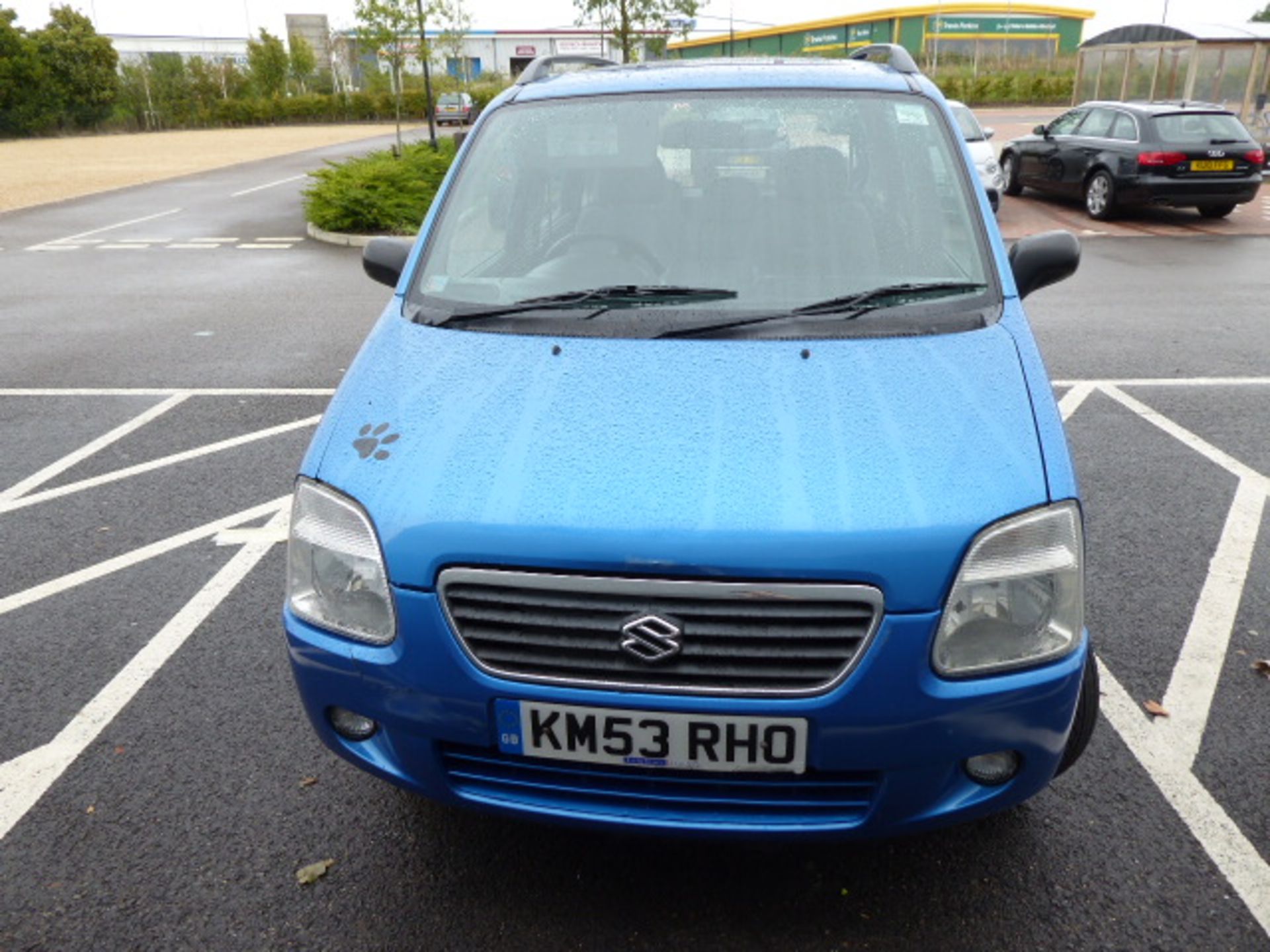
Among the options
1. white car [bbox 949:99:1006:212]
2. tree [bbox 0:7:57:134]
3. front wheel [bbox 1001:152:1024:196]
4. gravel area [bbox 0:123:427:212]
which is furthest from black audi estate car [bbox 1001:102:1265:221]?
tree [bbox 0:7:57:134]

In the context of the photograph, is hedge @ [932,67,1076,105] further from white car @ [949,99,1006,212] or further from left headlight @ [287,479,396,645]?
left headlight @ [287,479,396,645]

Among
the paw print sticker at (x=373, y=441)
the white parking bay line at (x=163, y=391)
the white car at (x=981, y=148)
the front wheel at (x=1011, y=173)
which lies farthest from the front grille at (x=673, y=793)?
the front wheel at (x=1011, y=173)

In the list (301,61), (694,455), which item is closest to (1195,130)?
(694,455)

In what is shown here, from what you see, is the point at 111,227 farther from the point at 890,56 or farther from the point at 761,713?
the point at 761,713

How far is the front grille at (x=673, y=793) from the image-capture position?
2170 mm

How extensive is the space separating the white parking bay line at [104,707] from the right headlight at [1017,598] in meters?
2.53

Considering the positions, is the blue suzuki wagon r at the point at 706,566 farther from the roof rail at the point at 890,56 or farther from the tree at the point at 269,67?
the tree at the point at 269,67

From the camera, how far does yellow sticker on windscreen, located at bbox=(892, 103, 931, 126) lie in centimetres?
339

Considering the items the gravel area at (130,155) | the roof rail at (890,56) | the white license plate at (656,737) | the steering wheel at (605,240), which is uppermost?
the roof rail at (890,56)

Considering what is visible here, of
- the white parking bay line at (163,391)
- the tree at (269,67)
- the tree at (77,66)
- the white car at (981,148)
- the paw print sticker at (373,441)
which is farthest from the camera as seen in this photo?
the tree at (269,67)

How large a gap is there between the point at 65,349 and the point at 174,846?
6819 mm

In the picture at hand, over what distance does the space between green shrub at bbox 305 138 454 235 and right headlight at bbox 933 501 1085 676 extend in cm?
1222

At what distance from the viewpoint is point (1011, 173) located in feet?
57.0

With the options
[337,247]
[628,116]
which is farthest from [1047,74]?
[628,116]
